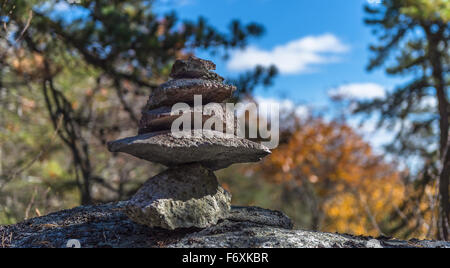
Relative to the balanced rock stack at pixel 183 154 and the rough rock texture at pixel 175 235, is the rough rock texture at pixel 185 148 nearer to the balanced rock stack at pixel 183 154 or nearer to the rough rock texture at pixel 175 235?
the balanced rock stack at pixel 183 154

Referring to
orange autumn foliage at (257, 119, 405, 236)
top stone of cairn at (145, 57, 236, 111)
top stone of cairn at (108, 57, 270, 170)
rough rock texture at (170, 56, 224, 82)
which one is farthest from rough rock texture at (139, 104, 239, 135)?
orange autumn foliage at (257, 119, 405, 236)

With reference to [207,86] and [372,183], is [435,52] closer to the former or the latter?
[207,86]

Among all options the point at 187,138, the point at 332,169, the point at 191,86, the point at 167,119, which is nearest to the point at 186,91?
the point at 191,86

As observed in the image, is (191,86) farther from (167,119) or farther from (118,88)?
(118,88)

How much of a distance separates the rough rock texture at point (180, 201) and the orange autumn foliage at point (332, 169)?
8.55m

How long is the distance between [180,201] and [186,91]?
0.93 meters

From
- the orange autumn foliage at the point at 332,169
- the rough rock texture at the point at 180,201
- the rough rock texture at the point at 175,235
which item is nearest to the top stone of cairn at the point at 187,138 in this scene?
the rough rock texture at the point at 180,201

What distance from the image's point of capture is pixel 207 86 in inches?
139

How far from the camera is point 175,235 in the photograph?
346cm
